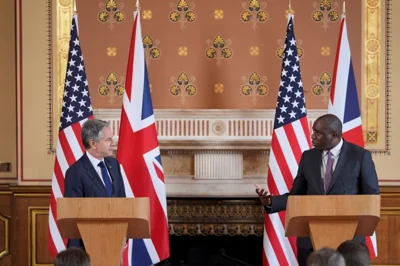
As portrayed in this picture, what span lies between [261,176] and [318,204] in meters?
2.92

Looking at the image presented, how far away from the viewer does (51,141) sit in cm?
791

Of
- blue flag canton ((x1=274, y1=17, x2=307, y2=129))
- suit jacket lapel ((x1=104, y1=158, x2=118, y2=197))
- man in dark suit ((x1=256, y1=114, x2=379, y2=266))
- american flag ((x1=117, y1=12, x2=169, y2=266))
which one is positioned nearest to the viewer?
suit jacket lapel ((x1=104, y1=158, x2=118, y2=197))

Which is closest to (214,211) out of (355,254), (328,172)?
(328,172)

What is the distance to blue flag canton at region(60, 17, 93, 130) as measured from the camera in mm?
7309

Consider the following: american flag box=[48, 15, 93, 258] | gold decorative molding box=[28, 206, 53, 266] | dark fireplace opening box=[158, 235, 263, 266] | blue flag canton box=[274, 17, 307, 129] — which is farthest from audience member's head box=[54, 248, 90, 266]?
gold decorative molding box=[28, 206, 53, 266]

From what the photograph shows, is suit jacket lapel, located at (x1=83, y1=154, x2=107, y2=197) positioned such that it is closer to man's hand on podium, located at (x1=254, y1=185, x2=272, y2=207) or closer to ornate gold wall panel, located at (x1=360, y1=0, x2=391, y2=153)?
man's hand on podium, located at (x1=254, y1=185, x2=272, y2=207)

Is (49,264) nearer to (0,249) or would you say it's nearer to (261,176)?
(0,249)

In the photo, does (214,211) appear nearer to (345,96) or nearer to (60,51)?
(345,96)

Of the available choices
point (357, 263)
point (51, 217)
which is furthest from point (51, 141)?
point (357, 263)

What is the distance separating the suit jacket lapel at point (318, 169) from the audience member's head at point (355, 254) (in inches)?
65.6

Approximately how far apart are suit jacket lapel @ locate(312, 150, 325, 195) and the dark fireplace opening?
7.15 feet

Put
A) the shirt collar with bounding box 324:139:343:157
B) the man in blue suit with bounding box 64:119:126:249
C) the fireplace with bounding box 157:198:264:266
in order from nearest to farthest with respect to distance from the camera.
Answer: the man in blue suit with bounding box 64:119:126:249
the shirt collar with bounding box 324:139:343:157
the fireplace with bounding box 157:198:264:266

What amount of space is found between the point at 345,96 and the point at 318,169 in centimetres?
170

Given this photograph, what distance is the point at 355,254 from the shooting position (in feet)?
12.8
